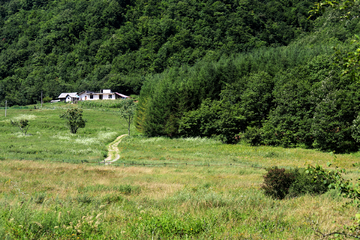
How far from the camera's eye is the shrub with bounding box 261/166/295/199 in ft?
38.0

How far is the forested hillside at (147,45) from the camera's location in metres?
134

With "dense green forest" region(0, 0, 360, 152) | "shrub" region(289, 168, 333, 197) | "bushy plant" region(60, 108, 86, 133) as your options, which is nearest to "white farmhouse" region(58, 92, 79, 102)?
"dense green forest" region(0, 0, 360, 152)

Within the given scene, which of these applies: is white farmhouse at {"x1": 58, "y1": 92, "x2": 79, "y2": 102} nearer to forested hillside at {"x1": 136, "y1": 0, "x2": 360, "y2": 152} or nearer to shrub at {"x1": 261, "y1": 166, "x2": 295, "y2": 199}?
forested hillside at {"x1": 136, "y1": 0, "x2": 360, "y2": 152}

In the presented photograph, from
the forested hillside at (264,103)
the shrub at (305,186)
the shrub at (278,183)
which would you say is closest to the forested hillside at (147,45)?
the forested hillside at (264,103)

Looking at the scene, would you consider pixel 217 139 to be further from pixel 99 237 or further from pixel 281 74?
pixel 99 237

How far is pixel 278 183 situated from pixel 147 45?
534 ft

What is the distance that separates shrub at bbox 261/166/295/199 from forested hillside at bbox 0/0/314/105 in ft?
334

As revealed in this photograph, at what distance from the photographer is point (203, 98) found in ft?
198

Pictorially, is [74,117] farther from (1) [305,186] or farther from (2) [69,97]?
(2) [69,97]

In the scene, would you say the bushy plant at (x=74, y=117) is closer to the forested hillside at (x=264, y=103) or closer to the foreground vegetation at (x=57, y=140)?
the foreground vegetation at (x=57, y=140)

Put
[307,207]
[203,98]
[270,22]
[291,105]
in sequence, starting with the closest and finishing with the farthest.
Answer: [307,207] → [291,105] → [203,98] → [270,22]

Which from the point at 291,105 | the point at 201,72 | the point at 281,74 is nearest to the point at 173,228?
the point at 291,105

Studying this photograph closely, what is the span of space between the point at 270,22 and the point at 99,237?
16135 cm

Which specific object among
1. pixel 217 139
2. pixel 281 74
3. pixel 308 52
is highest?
pixel 308 52
